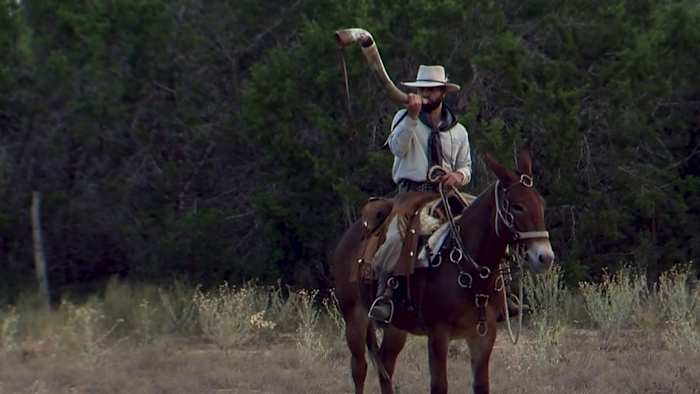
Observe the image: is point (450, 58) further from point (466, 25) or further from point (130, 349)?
point (130, 349)

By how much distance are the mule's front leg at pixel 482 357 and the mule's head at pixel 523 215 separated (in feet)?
2.10

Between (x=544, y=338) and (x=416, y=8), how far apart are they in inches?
236

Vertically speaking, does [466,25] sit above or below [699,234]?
above

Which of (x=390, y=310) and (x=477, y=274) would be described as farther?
(x=390, y=310)

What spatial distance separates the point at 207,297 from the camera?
49.4 ft

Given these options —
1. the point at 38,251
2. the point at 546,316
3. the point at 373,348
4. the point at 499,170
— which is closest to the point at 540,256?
the point at 499,170

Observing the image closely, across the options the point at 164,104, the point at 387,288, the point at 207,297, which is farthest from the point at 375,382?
the point at 164,104

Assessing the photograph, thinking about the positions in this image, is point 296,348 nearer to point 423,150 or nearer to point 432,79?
point 423,150

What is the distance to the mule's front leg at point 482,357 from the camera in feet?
25.8

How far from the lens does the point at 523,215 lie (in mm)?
7355

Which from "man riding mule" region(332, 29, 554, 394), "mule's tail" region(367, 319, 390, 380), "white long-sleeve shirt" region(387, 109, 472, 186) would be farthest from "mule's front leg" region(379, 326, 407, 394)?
"white long-sleeve shirt" region(387, 109, 472, 186)

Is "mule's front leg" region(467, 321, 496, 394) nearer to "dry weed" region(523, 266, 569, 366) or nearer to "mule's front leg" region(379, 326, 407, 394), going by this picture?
"mule's front leg" region(379, 326, 407, 394)

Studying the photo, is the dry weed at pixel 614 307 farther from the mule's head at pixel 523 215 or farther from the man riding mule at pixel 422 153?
the mule's head at pixel 523 215

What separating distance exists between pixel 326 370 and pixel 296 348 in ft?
5.58
